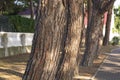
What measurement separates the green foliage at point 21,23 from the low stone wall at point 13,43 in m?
0.90

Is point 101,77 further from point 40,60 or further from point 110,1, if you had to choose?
point 40,60

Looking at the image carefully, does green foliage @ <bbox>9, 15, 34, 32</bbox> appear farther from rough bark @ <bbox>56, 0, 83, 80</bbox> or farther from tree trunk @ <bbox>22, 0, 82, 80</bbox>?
tree trunk @ <bbox>22, 0, 82, 80</bbox>

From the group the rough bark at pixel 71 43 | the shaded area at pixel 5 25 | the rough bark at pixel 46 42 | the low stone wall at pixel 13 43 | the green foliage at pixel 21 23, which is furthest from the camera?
the green foliage at pixel 21 23

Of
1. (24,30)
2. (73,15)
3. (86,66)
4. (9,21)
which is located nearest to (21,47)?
(9,21)

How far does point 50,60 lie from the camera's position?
6.26m

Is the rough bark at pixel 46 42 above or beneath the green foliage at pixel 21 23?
beneath

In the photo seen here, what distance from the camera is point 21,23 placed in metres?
26.2

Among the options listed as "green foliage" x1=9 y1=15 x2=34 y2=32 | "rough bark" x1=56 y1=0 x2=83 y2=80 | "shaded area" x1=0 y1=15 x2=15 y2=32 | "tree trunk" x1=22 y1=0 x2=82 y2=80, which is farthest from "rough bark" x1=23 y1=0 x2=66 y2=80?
"green foliage" x1=9 y1=15 x2=34 y2=32

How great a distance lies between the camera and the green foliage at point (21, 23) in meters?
24.9

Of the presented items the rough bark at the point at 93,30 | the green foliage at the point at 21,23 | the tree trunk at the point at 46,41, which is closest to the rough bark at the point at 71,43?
the tree trunk at the point at 46,41

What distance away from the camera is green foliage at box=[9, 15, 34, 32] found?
2488 cm

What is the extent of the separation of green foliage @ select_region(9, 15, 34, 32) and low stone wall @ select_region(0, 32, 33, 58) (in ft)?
2.94

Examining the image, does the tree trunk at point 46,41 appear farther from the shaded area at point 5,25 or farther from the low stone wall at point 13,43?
the shaded area at point 5,25

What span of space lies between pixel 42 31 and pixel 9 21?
1846 cm
